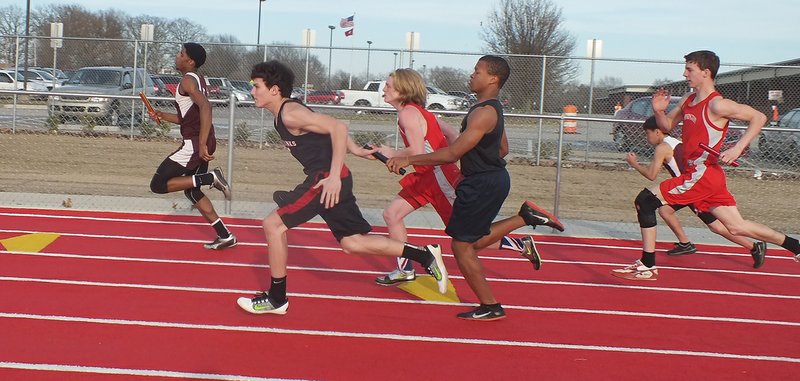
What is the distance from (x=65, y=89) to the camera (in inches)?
898

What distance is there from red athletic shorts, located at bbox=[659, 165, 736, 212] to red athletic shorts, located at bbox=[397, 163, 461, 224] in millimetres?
1971

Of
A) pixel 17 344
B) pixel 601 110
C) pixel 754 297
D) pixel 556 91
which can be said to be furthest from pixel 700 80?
pixel 601 110

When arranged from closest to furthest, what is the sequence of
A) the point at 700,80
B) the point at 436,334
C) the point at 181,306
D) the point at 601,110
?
the point at 436,334, the point at 181,306, the point at 700,80, the point at 601,110

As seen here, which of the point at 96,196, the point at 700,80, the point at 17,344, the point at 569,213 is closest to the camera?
the point at 17,344

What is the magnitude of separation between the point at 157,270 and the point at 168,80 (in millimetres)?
17027

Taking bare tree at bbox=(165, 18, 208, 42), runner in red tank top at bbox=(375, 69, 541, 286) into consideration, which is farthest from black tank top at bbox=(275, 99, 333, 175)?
bare tree at bbox=(165, 18, 208, 42)

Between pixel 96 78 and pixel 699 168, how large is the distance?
61.7 feet

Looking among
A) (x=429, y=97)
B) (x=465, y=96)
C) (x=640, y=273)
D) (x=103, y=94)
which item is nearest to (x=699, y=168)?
(x=640, y=273)

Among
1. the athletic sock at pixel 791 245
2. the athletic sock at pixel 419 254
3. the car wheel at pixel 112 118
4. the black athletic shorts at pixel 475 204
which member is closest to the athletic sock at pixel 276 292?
the athletic sock at pixel 419 254

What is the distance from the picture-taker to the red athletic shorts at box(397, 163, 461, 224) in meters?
7.07

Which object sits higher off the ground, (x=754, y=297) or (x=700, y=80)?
(x=700, y=80)

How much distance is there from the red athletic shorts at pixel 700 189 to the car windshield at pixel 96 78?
707 inches

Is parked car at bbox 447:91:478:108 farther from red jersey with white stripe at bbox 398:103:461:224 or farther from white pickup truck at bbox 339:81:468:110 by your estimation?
red jersey with white stripe at bbox 398:103:461:224

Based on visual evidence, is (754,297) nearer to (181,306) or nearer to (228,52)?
(181,306)
